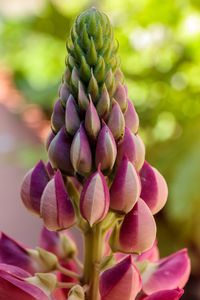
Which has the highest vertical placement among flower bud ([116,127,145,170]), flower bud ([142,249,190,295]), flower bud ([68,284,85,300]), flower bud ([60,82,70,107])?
flower bud ([60,82,70,107])

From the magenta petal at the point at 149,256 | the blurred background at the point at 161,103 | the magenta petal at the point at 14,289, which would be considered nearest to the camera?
the magenta petal at the point at 14,289

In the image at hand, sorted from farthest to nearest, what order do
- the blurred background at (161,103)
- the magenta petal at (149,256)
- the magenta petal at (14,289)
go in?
the blurred background at (161,103)
the magenta petal at (149,256)
the magenta petal at (14,289)

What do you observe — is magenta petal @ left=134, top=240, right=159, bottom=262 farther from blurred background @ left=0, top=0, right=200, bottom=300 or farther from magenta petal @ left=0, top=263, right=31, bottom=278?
blurred background @ left=0, top=0, right=200, bottom=300

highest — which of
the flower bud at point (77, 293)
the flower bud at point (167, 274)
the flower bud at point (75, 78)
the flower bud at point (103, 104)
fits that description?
the flower bud at point (75, 78)

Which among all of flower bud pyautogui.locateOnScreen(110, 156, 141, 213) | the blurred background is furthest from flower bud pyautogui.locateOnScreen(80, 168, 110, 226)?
the blurred background

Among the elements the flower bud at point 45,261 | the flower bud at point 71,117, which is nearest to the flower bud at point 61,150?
the flower bud at point 71,117

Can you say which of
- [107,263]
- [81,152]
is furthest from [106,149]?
[107,263]

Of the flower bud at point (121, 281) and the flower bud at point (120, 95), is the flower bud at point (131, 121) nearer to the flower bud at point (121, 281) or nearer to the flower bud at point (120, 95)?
the flower bud at point (120, 95)
